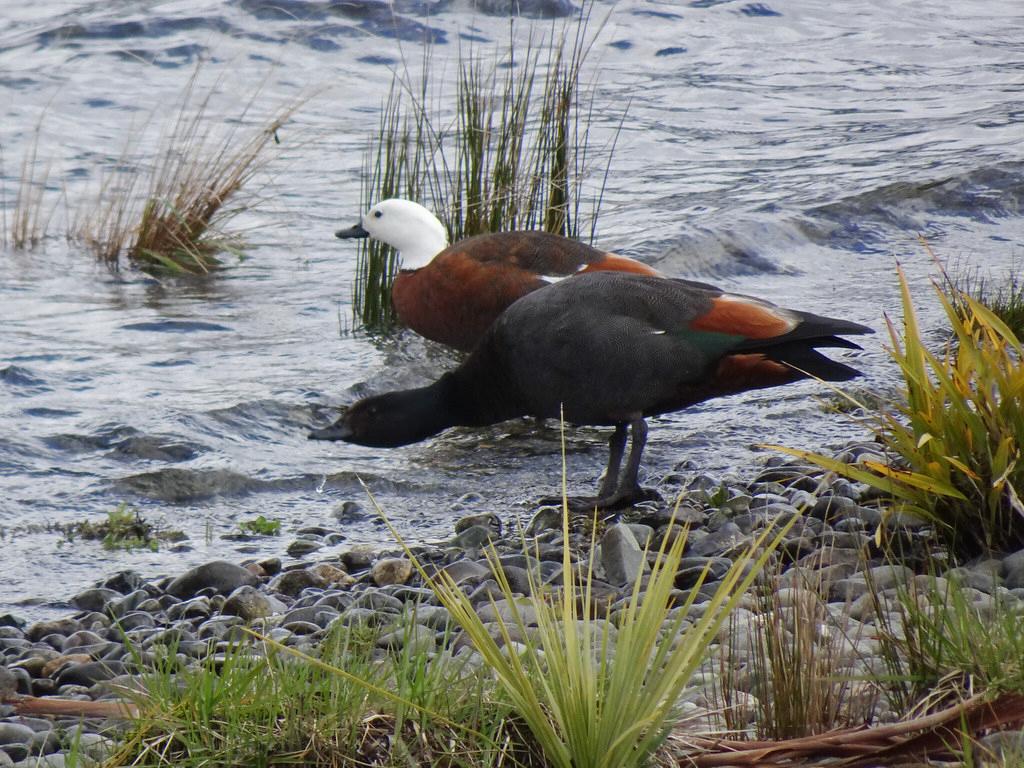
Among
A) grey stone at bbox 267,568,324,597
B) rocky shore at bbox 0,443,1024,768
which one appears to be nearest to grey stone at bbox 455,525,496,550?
rocky shore at bbox 0,443,1024,768

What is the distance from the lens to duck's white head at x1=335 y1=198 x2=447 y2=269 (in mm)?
6984

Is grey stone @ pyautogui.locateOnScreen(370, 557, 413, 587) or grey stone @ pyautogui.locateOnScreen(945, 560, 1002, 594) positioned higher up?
grey stone @ pyautogui.locateOnScreen(945, 560, 1002, 594)

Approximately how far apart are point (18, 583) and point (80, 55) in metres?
11.8

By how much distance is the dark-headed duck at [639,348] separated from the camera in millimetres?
4762

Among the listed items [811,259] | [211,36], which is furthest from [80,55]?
[811,259]

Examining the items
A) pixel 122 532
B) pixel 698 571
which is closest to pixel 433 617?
pixel 698 571

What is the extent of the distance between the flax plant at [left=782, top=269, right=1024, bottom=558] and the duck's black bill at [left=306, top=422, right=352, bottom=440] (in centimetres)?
253

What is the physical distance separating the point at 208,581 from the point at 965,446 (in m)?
2.22

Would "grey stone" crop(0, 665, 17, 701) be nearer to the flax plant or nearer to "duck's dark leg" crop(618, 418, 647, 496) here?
the flax plant

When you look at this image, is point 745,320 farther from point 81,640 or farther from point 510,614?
point 81,640

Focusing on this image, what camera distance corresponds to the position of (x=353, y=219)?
409 inches

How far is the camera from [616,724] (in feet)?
6.82

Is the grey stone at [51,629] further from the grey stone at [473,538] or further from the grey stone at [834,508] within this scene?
the grey stone at [834,508]

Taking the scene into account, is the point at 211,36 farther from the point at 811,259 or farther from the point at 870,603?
the point at 870,603
